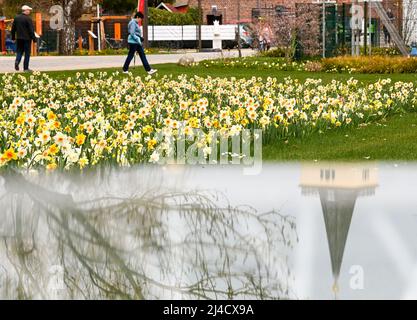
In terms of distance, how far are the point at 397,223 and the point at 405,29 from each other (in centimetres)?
2825

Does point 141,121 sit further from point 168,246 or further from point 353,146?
point 168,246

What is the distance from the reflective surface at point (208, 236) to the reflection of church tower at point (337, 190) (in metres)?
0.01

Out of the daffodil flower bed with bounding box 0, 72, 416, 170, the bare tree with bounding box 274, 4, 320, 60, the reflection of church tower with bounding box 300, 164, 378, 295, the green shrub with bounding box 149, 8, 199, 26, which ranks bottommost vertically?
the reflection of church tower with bounding box 300, 164, 378, 295

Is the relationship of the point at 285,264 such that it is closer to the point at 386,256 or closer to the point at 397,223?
the point at 386,256

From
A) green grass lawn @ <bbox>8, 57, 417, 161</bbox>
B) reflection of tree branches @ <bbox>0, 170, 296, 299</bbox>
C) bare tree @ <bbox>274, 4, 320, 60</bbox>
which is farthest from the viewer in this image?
bare tree @ <bbox>274, 4, 320, 60</bbox>

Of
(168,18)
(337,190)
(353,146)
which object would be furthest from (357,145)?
(168,18)

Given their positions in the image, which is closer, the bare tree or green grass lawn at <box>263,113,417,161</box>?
green grass lawn at <box>263,113,417,161</box>

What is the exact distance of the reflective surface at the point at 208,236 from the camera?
12.6 feet

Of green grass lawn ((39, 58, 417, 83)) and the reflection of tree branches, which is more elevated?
green grass lawn ((39, 58, 417, 83))

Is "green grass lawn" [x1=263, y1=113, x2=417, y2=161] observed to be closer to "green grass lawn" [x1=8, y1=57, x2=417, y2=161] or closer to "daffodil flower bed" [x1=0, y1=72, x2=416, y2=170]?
"green grass lawn" [x1=8, y1=57, x2=417, y2=161]

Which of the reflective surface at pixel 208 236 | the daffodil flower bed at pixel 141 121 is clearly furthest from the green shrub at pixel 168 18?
the reflective surface at pixel 208 236

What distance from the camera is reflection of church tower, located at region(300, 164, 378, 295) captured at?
4.57 meters

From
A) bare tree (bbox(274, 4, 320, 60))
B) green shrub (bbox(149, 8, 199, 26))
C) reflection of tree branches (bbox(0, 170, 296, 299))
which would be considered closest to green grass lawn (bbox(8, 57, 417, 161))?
reflection of tree branches (bbox(0, 170, 296, 299))
